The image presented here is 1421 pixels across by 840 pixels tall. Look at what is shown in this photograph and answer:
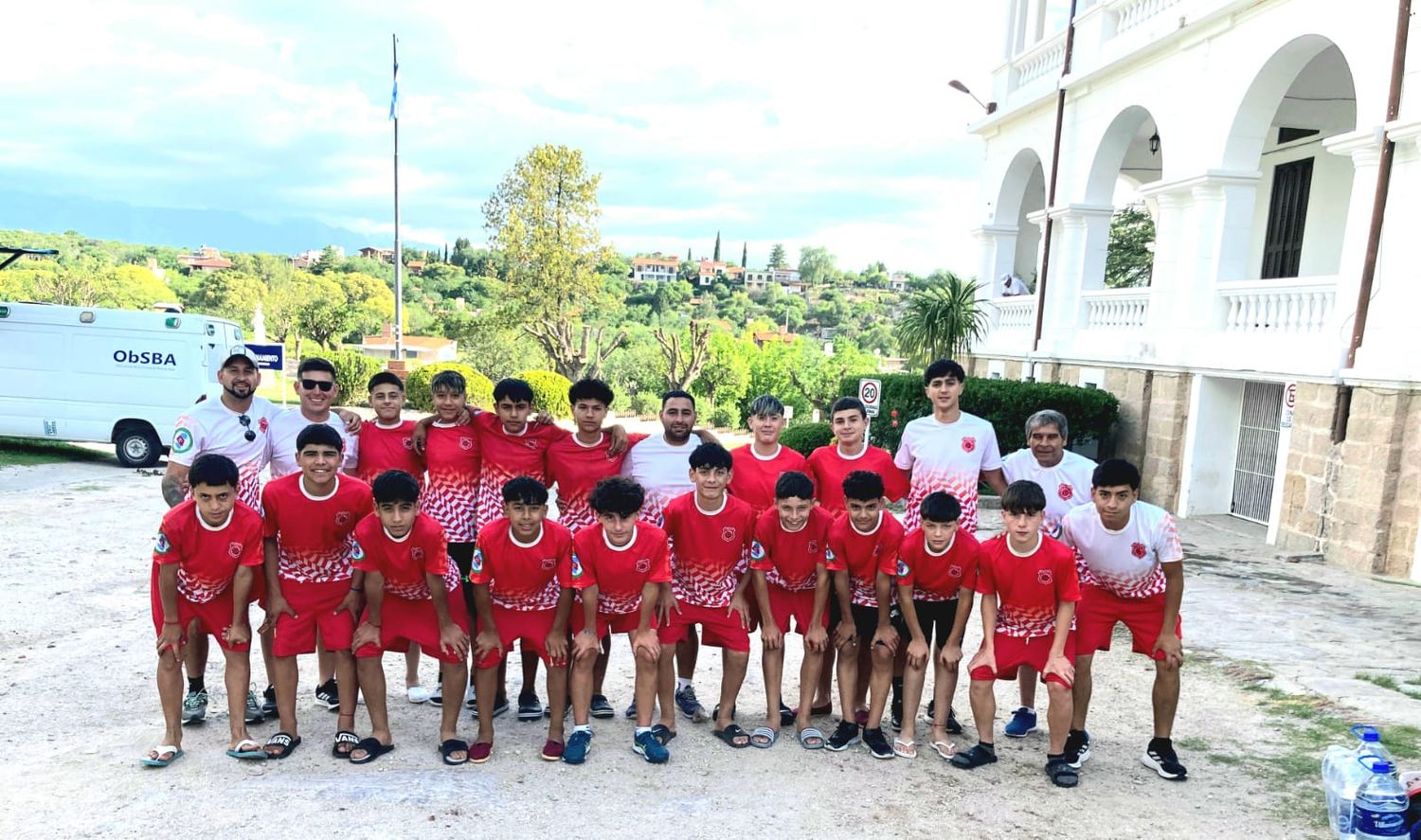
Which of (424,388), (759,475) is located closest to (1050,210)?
(759,475)

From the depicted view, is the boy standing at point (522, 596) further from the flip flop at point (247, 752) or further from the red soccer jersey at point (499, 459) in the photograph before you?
the flip flop at point (247, 752)

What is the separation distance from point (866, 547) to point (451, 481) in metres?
2.27

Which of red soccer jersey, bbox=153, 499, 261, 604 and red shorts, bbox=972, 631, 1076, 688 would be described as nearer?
red soccer jersey, bbox=153, 499, 261, 604

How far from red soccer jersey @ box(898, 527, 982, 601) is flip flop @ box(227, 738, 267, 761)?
314 cm

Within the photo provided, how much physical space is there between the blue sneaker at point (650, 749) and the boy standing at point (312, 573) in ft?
3.95

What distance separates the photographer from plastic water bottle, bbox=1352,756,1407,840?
134 inches

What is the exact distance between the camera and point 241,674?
4266 mm

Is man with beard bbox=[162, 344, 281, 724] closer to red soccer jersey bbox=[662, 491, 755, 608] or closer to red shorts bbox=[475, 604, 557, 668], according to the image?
red shorts bbox=[475, 604, 557, 668]

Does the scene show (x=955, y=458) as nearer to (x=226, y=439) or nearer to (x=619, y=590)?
(x=619, y=590)

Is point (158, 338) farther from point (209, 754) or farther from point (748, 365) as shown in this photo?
point (748, 365)

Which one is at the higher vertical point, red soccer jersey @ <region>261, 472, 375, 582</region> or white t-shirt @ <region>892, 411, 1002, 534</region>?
white t-shirt @ <region>892, 411, 1002, 534</region>

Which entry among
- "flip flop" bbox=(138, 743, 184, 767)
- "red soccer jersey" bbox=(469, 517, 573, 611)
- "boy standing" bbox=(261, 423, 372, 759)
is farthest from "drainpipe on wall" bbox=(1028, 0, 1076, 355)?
"flip flop" bbox=(138, 743, 184, 767)

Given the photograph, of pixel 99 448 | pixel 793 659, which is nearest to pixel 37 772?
pixel 793 659

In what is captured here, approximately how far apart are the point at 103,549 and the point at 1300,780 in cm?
973
